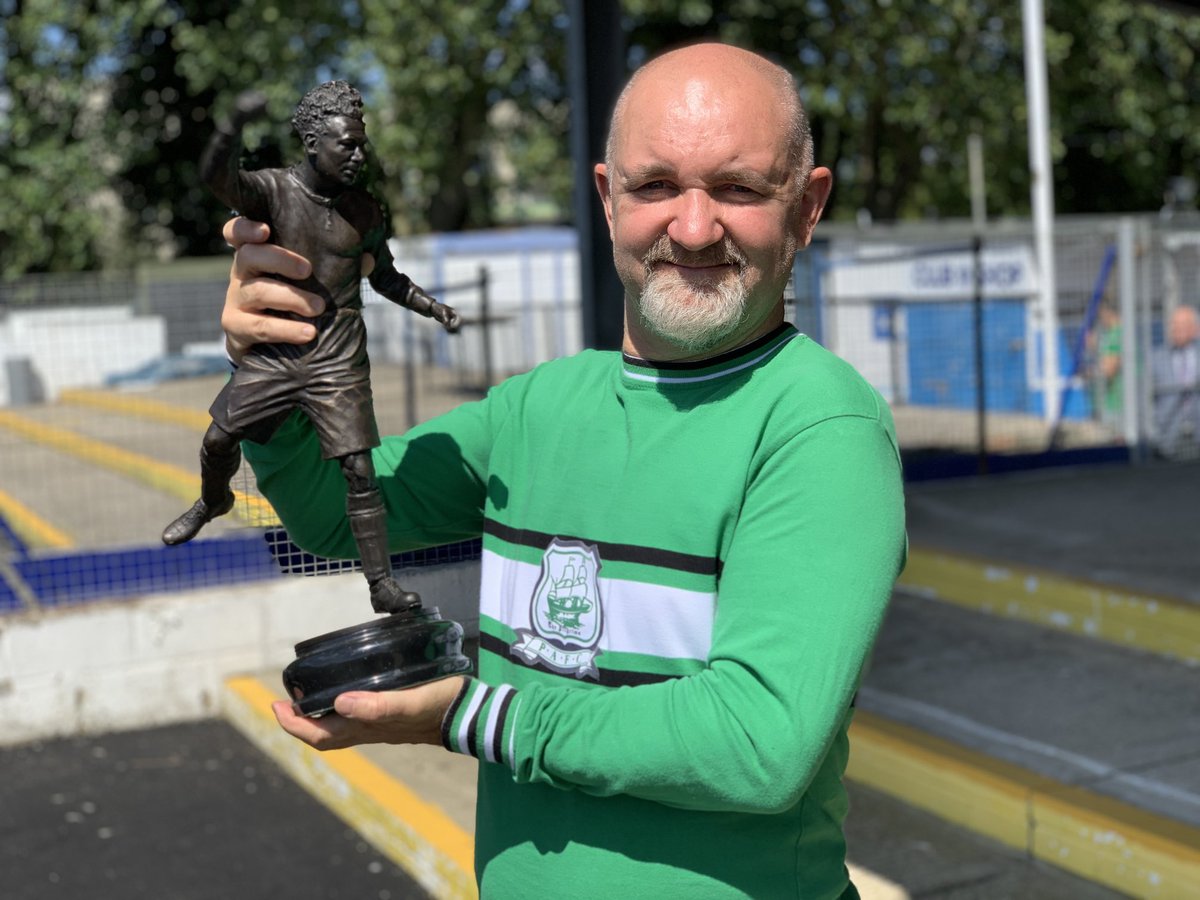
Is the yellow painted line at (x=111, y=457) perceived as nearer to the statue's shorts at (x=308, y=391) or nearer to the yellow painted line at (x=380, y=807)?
the yellow painted line at (x=380, y=807)

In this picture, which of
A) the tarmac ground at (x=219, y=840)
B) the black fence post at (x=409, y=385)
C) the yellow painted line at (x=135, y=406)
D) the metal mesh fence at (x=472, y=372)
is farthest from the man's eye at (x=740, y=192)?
the black fence post at (x=409, y=385)

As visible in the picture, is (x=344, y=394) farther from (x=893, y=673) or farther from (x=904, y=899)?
(x=893, y=673)

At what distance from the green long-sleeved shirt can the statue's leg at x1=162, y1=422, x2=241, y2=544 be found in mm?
46

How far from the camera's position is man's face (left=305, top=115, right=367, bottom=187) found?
1.80 m

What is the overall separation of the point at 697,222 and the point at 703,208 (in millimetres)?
19

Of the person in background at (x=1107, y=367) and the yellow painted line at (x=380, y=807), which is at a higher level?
the person in background at (x=1107, y=367)

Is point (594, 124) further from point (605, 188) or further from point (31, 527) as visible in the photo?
point (31, 527)

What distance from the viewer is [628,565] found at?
1.66m

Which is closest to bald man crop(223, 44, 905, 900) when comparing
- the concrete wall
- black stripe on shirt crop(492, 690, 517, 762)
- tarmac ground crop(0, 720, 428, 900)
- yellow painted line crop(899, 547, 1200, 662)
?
black stripe on shirt crop(492, 690, 517, 762)

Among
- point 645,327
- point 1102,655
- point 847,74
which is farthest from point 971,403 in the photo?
point 847,74

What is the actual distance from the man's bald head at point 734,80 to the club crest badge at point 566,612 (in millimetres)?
512

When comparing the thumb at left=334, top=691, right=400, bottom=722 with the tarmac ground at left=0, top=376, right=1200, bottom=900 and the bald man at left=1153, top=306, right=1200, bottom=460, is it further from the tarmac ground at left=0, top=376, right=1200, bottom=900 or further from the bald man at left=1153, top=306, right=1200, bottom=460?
the bald man at left=1153, top=306, right=1200, bottom=460

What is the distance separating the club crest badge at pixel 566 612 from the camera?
170cm

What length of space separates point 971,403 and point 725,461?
33.2 feet
